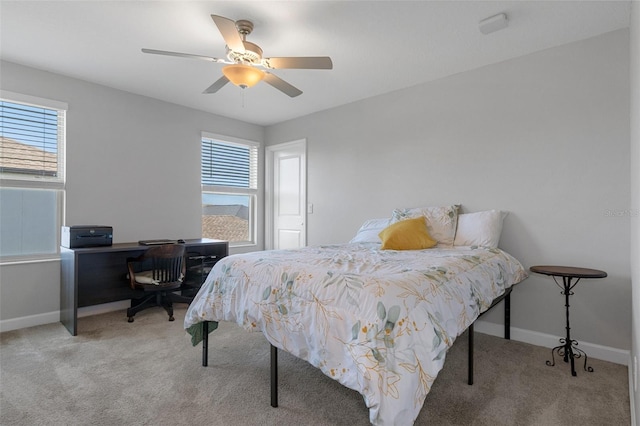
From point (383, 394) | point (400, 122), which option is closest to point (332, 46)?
point (400, 122)

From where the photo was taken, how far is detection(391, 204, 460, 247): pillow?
2955 mm

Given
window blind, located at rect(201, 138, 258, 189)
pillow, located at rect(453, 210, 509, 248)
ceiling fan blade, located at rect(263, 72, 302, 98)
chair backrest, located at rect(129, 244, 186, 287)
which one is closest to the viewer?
ceiling fan blade, located at rect(263, 72, 302, 98)

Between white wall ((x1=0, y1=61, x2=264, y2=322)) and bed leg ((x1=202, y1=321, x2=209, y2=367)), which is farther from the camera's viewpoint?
white wall ((x1=0, y1=61, x2=264, y2=322))

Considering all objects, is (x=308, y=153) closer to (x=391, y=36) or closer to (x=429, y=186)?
(x=429, y=186)

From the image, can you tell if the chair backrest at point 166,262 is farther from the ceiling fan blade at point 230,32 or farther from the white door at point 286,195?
the ceiling fan blade at point 230,32

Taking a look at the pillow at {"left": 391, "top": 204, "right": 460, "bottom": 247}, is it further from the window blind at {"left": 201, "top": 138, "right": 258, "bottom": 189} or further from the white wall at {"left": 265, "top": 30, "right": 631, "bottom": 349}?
the window blind at {"left": 201, "top": 138, "right": 258, "bottom": 189}

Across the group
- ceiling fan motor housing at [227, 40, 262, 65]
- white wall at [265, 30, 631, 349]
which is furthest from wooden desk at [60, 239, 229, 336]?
white wall at [265, 30, 631, 349]

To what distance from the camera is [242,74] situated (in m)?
2.17

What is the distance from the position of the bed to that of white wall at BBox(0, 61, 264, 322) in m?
2.08

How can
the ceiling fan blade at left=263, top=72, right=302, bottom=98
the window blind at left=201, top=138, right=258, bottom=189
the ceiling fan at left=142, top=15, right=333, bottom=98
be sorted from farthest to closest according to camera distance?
the window blind at left=201, top=138, right=258, bottom=189, the ceiling fan blade at left=263, top=72, right=302, bottom=98, the ceiling fan at left=142, top=15, right=333, bottom=98

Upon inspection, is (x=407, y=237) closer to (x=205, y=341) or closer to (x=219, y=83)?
(x=205, y=341)

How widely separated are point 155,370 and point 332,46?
2788 millimetres

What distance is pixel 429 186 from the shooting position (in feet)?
11.1

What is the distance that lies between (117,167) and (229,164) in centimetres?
148
